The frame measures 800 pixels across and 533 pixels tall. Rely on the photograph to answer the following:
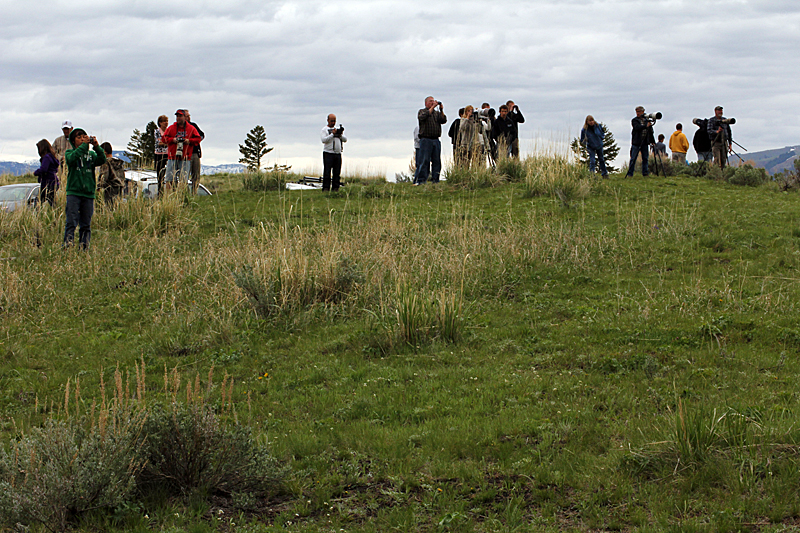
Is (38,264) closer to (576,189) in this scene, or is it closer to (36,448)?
(36,448)

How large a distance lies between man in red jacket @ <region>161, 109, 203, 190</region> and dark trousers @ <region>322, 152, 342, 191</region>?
298 cm

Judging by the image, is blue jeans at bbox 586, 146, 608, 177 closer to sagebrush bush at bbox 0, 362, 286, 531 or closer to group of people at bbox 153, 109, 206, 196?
group of people at bbox 153, 109, 206, 196

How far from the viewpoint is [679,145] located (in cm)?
2378

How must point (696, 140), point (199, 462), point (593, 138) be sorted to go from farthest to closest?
1. point (696, 140)
2. point (593, 138)
3. point (199, 462)

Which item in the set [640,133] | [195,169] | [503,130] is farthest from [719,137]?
[195,169]

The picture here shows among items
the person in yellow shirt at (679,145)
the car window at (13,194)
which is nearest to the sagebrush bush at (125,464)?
the car window at (13,194)

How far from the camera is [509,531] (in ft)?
12.1

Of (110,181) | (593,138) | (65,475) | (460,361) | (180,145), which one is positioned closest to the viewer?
(65,475)

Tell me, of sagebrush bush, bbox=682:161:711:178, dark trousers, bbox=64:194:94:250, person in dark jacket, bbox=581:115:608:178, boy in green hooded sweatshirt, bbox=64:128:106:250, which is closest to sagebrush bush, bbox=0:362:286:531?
boy in green hooded sweatshirt, bbox=64:128:106:250

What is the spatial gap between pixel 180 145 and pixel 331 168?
146 inches

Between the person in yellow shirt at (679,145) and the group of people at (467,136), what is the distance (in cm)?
650

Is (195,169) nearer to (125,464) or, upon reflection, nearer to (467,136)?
(467,136)

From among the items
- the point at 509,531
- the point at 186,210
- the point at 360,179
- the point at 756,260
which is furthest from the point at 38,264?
the point at 360,179

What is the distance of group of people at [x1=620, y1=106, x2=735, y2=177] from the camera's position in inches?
743
